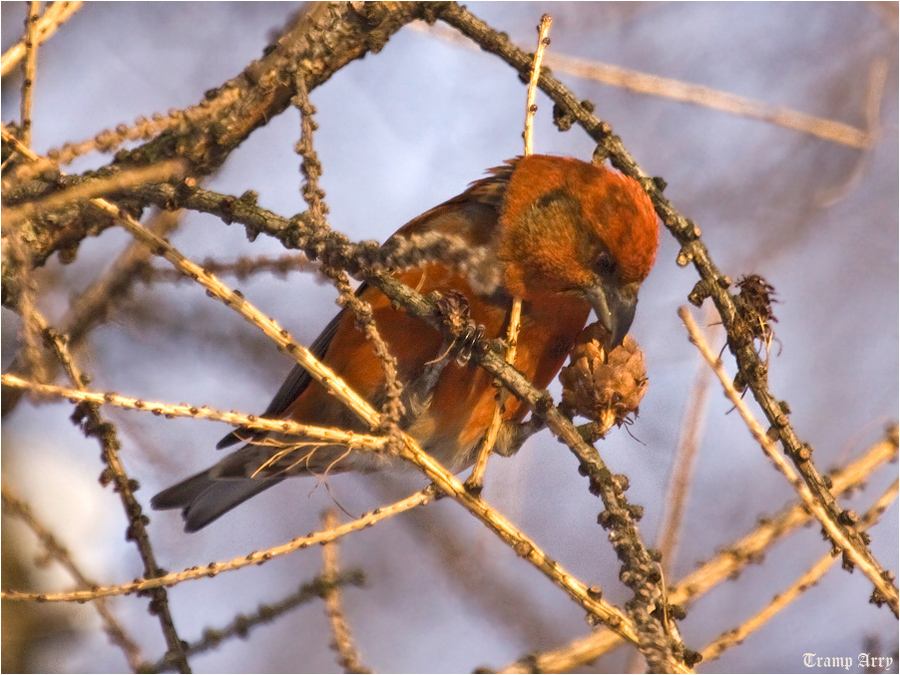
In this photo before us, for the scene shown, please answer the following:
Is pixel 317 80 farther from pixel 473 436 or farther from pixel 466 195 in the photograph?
pixel 473 436

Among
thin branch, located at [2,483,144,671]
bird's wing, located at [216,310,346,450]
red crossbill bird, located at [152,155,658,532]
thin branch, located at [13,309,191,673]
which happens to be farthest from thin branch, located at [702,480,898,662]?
bird's wing, located at [216,310,346,450]

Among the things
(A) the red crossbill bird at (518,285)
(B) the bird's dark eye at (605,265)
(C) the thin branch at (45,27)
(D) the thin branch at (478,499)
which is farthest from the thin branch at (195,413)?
(B) the bird's dark eye at (605,265)

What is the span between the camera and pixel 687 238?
2.43 metres

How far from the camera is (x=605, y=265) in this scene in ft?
10.9

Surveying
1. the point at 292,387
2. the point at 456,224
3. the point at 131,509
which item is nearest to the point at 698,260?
the point at 456,224

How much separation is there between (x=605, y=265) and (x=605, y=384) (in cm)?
93

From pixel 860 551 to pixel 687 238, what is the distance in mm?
880

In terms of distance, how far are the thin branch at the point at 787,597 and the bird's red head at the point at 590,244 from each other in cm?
119

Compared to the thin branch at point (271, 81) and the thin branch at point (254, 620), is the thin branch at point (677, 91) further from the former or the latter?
the thin branch at point (254, 620)

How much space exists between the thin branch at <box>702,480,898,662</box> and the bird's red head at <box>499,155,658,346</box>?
1.19 meters

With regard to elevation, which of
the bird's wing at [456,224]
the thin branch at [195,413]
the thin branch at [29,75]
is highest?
the bird's wing at [456,224]

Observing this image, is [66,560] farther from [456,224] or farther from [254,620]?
[456,224]

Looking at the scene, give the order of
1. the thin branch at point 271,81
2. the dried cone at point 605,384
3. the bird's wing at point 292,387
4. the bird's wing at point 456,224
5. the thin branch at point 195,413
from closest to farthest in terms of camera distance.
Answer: the thin branch at point 195,413, the dried cone at point 605,384, the thin branch at point 271,81, the bird's wing at point 456,224, the bird's wing at point 292,387

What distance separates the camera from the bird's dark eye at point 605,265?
10.9 ft
